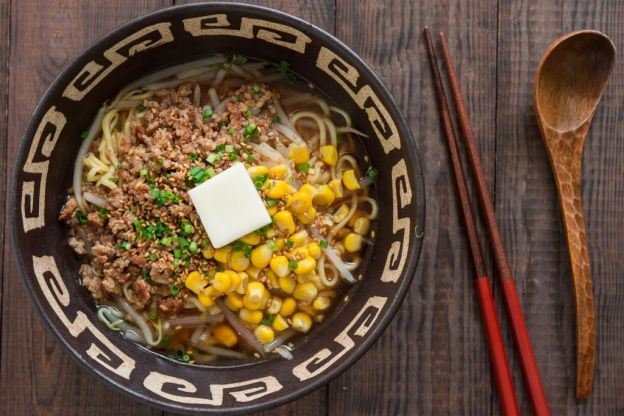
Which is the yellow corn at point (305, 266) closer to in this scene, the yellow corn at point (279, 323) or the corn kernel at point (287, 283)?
the corn kernel at point (287, 283)

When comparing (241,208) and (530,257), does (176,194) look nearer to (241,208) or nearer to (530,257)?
(241,208)

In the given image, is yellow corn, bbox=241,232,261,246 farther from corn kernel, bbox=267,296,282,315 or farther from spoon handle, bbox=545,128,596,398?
spoon handle, bbox=545,128,596,398

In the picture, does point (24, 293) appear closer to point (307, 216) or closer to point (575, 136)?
point (307, 216)

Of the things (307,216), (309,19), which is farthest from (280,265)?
(309,19)

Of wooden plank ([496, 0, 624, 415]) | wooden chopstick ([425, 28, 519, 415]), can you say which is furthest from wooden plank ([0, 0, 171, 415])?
wooden plank ([496, 0, 624, 415])

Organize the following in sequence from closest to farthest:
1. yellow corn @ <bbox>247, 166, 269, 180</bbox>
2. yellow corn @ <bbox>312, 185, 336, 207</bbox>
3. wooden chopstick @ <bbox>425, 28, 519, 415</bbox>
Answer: yellow corn @ <bbox>247, 166, 269, 180</bbox> → yellow corn @ <bbox>312, 185, 336, 207</bbox> → wooden chopstick @ <bbox>425, 28, 519, 415</bbox>

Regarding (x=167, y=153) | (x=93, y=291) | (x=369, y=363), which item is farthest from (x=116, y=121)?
(x=369, y=363)

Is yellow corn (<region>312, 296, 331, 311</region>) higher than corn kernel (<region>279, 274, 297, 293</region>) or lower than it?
lower
